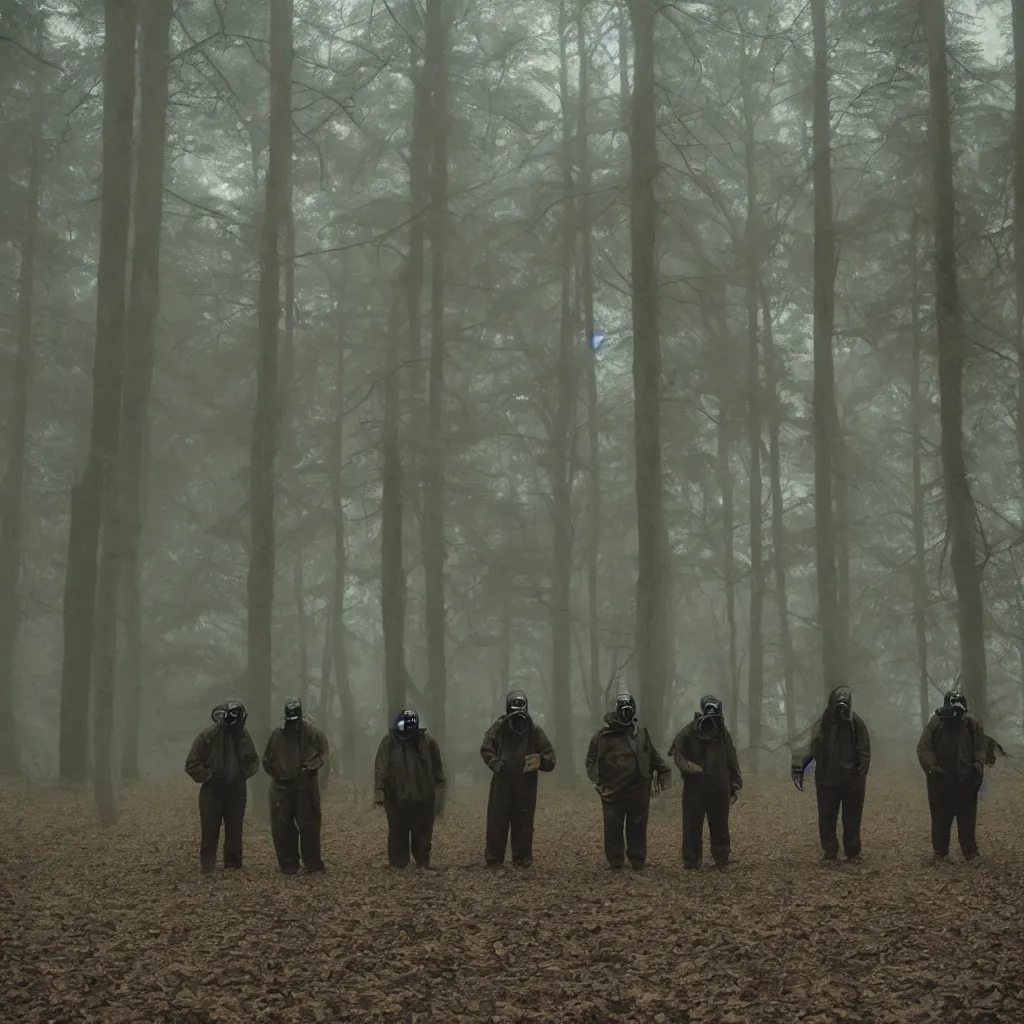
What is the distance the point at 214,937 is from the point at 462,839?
6.31 meters

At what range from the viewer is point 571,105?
23438 mm

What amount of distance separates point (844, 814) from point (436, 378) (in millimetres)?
9945

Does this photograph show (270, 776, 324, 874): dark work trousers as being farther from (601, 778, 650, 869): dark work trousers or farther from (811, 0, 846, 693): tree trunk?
(811, 0, 846, 693): tree trunk

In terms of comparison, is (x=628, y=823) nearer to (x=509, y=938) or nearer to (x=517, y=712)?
(x=517, y=712)

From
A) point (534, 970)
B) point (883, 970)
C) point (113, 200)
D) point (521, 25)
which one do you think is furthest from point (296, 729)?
point (521, 25)

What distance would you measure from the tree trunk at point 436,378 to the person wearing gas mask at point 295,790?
6.32 m

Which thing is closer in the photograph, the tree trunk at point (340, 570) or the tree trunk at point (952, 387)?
the tree trunk at point (952, 387)

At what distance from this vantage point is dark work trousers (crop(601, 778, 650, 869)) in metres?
11.5

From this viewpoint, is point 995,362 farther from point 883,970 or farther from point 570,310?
point 883,970

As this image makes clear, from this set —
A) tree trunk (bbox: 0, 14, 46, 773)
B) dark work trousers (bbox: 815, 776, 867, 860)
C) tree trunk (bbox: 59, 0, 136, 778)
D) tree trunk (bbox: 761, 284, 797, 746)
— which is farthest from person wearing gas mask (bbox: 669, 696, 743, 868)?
tree trunk (bbox: 0, 14, 46, 773)

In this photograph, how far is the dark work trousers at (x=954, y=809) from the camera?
452 inches

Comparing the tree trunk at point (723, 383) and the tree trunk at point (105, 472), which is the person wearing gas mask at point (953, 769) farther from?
the tree trunk at point (105, 472)

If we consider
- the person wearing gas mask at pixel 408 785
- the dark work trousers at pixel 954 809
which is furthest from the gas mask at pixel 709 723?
the person wearing gas mask at pixel 408 785

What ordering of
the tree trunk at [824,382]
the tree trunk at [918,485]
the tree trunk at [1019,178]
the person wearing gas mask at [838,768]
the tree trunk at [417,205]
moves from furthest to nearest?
the tree trunk at [918,485] → the tree trunk at [824,382] → the tree trunk at [417,205] → the tree trunk at [1019,178] → the person wearing gas mask at [838,768]
